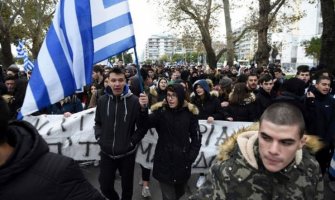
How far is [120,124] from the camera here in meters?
4.21

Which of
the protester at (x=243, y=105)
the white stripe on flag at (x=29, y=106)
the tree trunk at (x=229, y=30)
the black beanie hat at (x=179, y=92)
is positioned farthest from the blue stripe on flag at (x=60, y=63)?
the tree trunk at (x=229, y=30)

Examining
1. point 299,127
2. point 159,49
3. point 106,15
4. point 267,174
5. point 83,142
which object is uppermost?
point 106,15

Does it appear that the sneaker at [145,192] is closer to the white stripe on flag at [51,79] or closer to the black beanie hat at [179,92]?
the black beanie hat at [179,92]

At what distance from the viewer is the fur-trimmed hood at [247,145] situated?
201 cm

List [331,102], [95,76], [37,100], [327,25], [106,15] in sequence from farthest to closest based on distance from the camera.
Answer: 1. [327,25]
2. [95,76]
3. [331,102]
4. [106,15]
5. [37,100]

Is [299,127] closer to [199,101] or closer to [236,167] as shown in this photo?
[236,167]

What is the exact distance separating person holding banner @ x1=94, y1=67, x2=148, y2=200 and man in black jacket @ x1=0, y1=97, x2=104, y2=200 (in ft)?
8.37

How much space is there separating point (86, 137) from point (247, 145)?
4031 millimetres

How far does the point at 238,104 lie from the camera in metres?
5.69

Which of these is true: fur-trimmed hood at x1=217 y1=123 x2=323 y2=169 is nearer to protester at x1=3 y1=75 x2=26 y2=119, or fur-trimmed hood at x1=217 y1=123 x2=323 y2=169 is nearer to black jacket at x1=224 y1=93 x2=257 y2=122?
black jacket at x1=224 y1=93 x2=257 y2=122

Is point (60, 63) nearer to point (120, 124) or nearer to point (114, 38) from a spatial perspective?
point (114, 38)

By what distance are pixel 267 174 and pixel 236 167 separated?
6.3 inches

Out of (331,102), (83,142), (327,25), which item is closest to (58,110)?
(83,142)

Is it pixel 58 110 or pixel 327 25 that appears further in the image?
pixel 327 25
